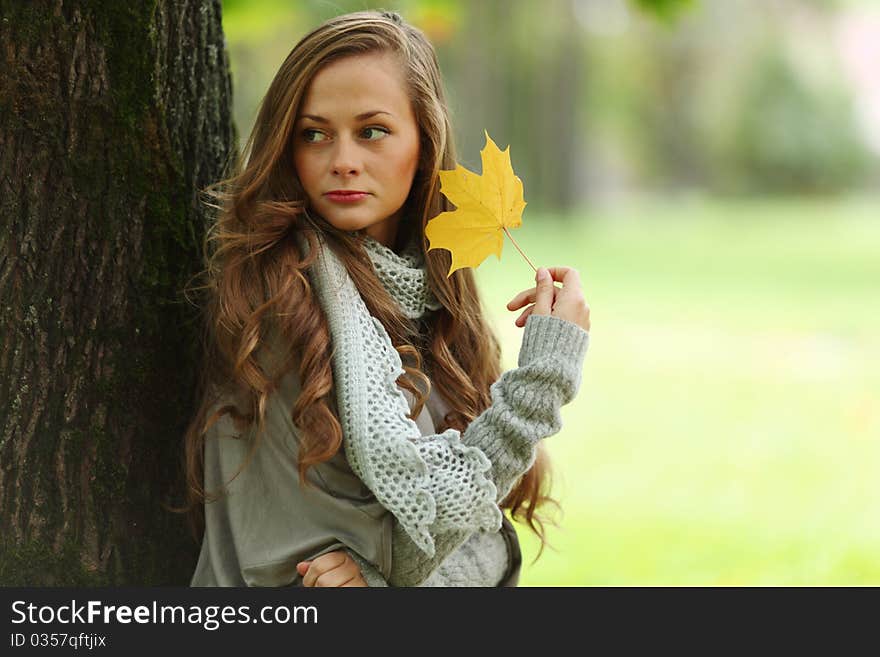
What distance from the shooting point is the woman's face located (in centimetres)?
220

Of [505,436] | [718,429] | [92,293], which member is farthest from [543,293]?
[718,429]

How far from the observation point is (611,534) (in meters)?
4.80

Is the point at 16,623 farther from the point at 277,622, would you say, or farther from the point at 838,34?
the point at 838,34

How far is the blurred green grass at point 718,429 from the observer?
4531mm

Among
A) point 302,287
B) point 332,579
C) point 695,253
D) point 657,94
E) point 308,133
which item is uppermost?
point 657,94

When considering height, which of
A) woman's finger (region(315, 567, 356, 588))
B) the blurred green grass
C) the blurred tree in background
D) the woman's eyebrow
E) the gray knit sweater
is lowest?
the blurred green grass

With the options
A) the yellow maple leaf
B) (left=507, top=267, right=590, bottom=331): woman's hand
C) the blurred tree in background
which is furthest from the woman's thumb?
the blurred tree in background

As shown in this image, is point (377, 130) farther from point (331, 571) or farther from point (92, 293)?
point (331, 571)

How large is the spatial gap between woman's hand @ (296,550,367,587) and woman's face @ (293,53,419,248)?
664 mm

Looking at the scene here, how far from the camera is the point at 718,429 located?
21.4ft

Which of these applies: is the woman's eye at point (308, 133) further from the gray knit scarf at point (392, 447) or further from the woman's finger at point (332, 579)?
the woman's finger at point (332, 579)

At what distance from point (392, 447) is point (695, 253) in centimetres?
1472

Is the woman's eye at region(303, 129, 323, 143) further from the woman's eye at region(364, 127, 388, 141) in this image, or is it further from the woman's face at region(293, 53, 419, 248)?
the woman's eye at region(364, 127, 388, 141)

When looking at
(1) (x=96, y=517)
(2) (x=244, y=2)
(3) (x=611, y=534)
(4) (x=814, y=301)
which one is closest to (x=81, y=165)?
(1) (x=96, y=517)
